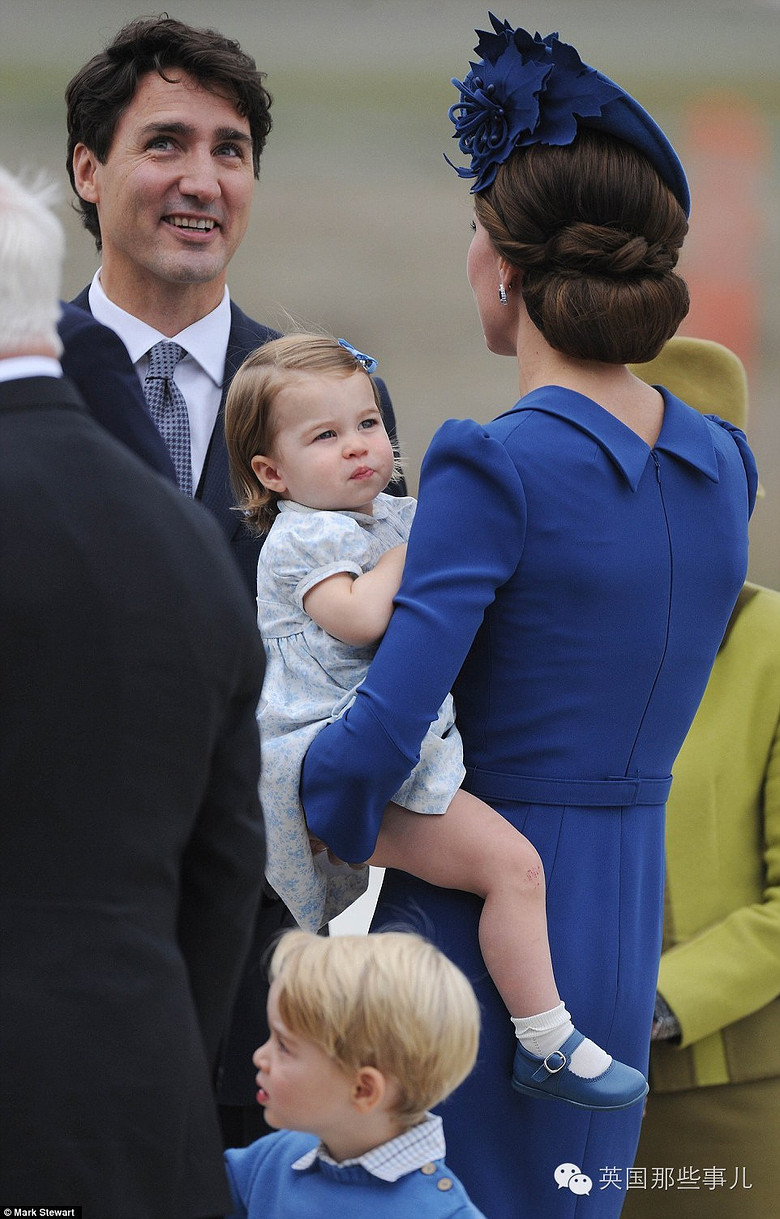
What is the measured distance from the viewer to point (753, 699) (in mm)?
2473

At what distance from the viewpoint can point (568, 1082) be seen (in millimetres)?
1743

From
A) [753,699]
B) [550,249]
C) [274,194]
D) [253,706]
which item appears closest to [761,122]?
[274,194]

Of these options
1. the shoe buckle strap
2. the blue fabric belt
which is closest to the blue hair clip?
the blue fabric belt

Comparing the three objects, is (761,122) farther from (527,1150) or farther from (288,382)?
(527,1150)

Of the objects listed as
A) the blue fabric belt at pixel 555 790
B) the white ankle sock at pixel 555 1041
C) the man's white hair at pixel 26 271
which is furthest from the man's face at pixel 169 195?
the white ankle sock at pixel 555 1041

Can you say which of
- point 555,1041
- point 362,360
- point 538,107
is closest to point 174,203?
point 362,360

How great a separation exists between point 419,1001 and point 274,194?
6.25 m

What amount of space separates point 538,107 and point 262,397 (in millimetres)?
540

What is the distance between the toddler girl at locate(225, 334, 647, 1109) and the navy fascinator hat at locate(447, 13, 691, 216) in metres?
0.37

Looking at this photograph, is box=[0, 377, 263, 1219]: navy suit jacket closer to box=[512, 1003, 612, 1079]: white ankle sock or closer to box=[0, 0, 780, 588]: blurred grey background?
box=[512, 1003, 612, 1079]: white ankle sock

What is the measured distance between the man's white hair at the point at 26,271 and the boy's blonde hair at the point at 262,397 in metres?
0.78

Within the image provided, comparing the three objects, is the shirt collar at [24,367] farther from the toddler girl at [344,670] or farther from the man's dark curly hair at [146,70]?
the man's dark curly hair at [146,70]

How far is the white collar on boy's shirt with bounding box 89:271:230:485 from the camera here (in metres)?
2.50

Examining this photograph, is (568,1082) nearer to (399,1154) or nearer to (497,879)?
(497,879)
